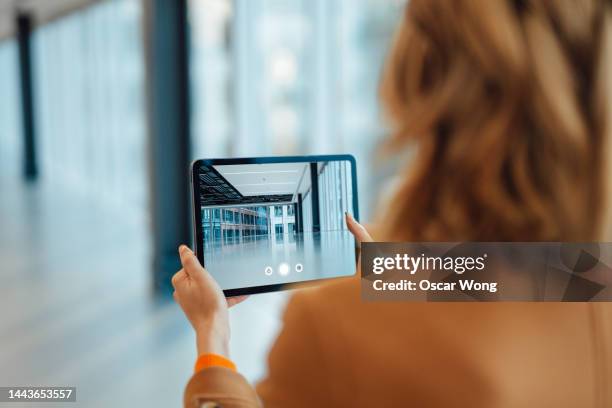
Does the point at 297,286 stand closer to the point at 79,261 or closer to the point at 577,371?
the point at 577,371

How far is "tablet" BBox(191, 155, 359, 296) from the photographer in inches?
20.2

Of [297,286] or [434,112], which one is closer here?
[434,112]

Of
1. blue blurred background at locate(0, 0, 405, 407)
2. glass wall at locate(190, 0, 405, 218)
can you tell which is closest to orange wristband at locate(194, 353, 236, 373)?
blue blurred background at locate(0, 0, 405, 407)

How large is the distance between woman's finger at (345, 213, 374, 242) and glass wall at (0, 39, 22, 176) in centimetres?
916

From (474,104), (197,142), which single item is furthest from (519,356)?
(197,142)

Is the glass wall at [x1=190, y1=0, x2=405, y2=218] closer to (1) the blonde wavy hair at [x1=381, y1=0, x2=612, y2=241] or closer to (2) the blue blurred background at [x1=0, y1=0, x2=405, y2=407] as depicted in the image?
(2) the blue blurred background at [x1=0, y1=0, x2=405, y2=407]

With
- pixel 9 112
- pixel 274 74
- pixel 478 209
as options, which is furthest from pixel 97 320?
pixel 9 112

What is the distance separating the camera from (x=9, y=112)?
10.0 metres

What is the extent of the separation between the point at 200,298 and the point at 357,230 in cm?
15

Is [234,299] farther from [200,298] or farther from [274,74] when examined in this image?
[274,74]

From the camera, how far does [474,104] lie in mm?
396

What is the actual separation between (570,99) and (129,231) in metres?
3.94

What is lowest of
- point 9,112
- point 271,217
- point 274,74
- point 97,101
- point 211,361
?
point 211,361

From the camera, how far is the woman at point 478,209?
0.39m
